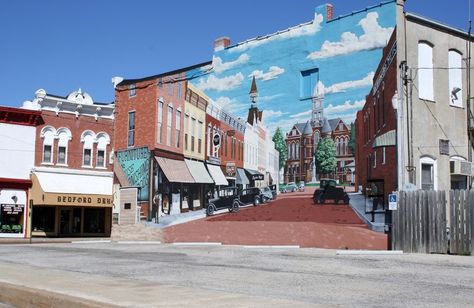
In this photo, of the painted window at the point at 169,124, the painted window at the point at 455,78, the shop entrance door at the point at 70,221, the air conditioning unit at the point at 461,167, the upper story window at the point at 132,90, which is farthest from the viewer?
the shop entrance door at the point at 70,221

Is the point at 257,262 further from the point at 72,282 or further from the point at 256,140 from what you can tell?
the point at 256,140

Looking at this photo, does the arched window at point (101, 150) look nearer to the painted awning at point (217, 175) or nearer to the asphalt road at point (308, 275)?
the painted awning at point (217, 175)

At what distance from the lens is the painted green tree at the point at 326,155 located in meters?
23.1

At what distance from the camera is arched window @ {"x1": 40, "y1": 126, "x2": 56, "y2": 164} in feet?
124

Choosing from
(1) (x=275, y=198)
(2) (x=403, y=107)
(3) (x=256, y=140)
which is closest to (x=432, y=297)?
(2) (x=403, y=107)

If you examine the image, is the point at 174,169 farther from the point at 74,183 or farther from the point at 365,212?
the point at 74,183

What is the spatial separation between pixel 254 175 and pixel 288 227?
13.5 ft

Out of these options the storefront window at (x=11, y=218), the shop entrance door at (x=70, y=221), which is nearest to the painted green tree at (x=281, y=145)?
the storefront window at (x=11, y=218)

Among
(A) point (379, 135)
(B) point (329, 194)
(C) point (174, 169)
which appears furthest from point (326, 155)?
(C) point (174, 169)

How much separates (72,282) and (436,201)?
12162 millimetres

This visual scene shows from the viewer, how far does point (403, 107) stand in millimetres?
19719

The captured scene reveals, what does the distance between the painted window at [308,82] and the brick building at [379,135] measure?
2601 mm

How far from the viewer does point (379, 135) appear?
68.6 feet

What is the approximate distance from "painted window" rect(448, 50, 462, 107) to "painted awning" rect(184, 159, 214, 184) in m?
11.7
